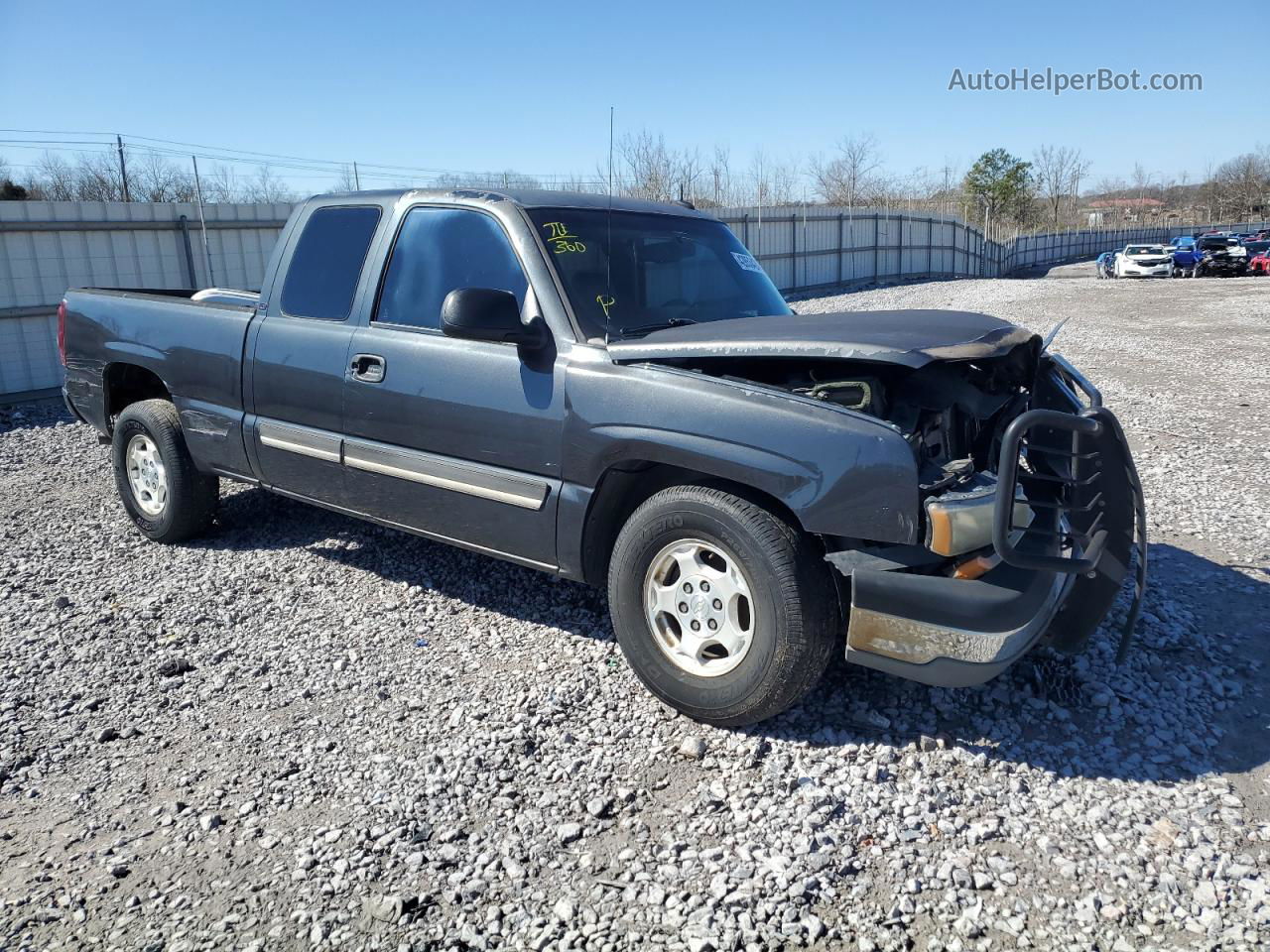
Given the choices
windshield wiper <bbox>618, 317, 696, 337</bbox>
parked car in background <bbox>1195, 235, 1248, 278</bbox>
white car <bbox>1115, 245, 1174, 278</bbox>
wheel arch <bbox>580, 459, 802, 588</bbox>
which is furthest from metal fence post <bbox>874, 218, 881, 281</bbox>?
wheel arch <bbox>580, 459, 802, 588</bbox>

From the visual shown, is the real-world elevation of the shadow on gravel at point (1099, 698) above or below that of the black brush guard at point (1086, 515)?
below

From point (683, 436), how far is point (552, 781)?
129 cm

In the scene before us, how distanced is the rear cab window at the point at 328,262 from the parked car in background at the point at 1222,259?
126ft

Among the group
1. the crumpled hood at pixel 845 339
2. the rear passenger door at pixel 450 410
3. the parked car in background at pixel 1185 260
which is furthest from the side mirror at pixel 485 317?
the parked car in background at pixel 1185 260

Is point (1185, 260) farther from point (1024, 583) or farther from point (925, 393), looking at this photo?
point (1024, 583)

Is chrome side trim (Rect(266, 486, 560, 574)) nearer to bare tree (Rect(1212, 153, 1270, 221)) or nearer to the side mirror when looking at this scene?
the side mirror

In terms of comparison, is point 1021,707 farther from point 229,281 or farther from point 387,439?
point 229,281

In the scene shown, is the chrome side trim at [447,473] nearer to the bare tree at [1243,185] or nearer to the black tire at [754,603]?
the black tire at [754,603]

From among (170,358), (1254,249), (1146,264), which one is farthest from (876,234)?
(170,358)

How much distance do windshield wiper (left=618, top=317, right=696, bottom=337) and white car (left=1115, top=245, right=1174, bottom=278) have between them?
3689 centimetres

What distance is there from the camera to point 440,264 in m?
4.34

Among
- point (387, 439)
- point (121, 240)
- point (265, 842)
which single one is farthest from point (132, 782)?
point (121, 240)

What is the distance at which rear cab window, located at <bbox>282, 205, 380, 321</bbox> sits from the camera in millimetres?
4652

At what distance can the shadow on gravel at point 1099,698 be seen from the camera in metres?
3.37
